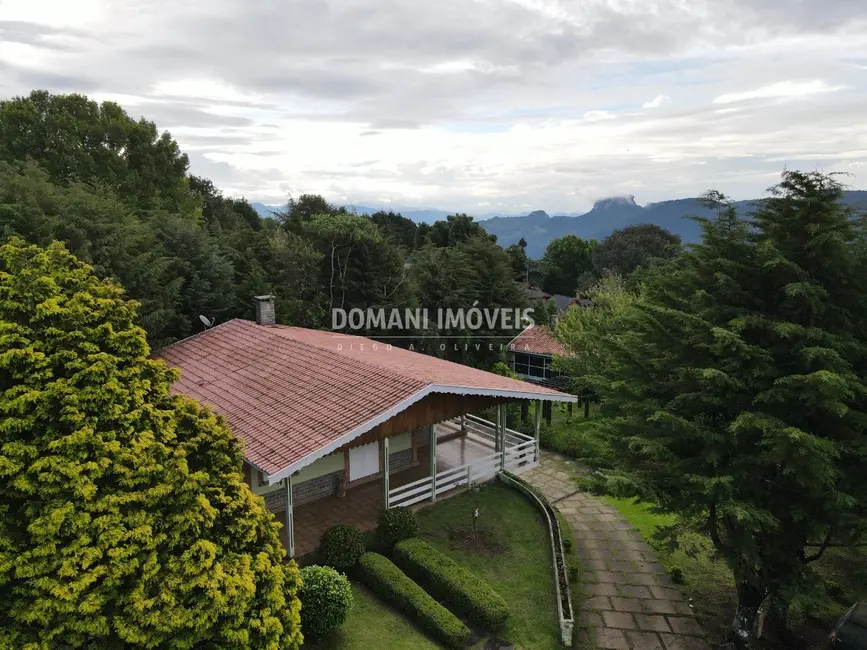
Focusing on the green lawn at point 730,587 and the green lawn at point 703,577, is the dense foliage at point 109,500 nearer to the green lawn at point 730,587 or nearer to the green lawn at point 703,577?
the green lawn at point 730,587

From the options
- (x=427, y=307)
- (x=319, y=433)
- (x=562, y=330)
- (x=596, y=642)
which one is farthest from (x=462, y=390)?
(x=427, y=307)

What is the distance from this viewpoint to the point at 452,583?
11.7 metres

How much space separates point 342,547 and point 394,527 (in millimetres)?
1474

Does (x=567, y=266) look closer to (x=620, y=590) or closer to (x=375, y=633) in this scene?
(x=620, y=590)

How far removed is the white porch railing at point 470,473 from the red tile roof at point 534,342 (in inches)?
690

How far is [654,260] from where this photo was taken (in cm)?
1329

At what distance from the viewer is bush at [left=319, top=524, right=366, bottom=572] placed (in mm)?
12469

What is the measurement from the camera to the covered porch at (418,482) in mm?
14383

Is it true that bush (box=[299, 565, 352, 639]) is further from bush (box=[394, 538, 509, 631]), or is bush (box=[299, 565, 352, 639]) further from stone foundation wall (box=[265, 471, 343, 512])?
stone foundation wall (box=[265, 471, 343, 512])

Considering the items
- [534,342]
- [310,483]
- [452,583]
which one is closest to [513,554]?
[452,583]

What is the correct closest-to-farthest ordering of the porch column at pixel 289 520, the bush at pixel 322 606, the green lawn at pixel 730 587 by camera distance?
the bush at pixel 322 606
the green lawn at pixel 730 587
the porch column at pixel 289 520

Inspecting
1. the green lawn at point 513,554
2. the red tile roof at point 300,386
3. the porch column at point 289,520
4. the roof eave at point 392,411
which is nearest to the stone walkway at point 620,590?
the green lawn at point 513,554

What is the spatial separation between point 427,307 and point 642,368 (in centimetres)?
2124

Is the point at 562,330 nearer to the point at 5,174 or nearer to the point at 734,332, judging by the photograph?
the point at 734,332
